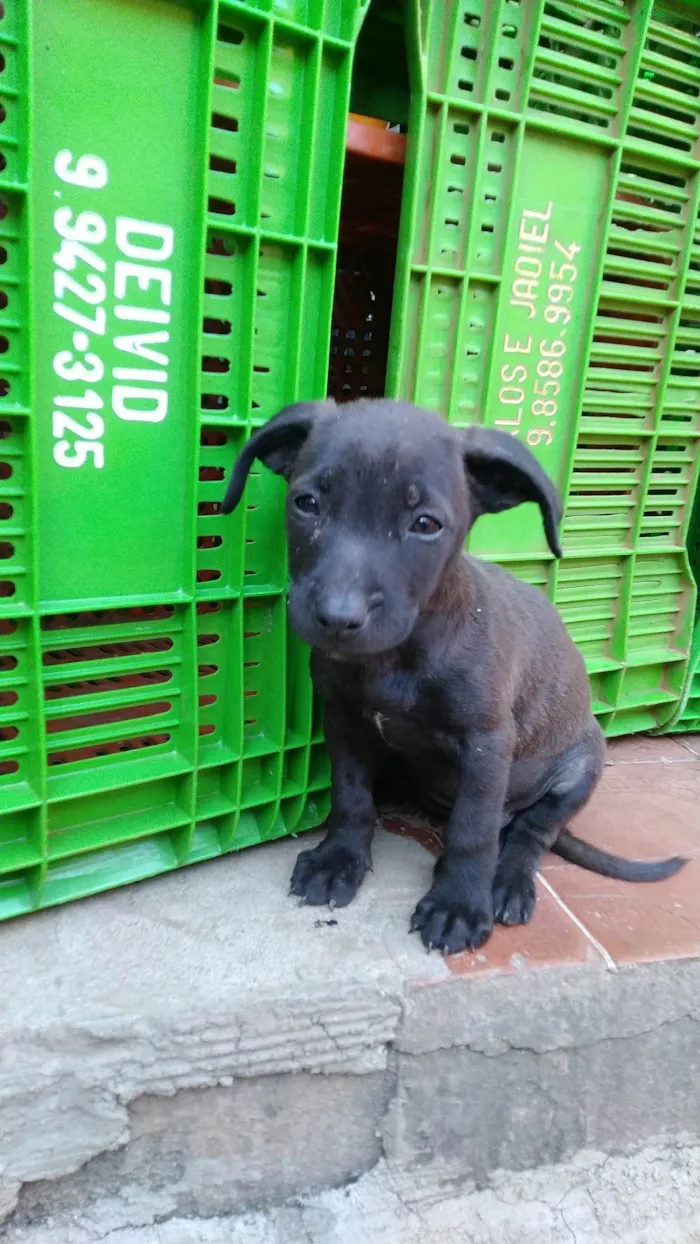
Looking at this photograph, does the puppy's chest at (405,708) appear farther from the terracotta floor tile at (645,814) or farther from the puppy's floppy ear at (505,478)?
the terracotta floor tile at (645,814)

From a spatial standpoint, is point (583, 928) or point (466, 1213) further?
point (583, 928)

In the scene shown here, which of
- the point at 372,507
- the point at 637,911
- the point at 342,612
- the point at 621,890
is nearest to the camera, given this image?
the point at 342,612

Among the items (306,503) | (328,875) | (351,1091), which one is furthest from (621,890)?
(306,503)

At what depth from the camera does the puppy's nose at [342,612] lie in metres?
1.67

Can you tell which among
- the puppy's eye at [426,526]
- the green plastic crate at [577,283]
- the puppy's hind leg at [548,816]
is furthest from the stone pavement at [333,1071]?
the green plastic crate at [577,283]

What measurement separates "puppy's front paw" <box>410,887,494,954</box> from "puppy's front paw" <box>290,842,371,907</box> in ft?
0.69

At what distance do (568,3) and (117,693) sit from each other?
253 cm

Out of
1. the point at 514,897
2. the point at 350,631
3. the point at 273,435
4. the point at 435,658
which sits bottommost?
the point at 514,897

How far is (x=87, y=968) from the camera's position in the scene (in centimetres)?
198

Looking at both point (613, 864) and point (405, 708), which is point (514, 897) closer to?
point (613, 864)

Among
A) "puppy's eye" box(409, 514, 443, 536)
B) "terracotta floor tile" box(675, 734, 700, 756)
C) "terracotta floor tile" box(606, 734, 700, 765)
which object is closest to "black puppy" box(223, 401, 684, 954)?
"puppy's eye" box(409, 514, 443, 536)

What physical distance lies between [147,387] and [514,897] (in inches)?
67.0

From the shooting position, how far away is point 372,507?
182 centimetres

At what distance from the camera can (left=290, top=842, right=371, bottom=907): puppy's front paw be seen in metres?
2.31
